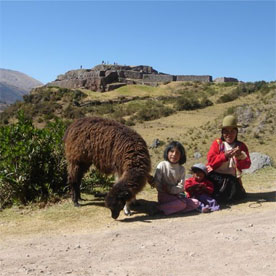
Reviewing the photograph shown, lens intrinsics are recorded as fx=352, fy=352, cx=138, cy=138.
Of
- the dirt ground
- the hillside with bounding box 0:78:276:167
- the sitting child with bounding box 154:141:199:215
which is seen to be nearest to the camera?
the dirt ground

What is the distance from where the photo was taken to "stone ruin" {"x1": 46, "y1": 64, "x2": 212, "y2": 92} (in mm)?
55250

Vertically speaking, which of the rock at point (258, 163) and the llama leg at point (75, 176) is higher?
the rock at point (258, 163)

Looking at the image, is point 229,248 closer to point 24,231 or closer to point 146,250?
point 146,250

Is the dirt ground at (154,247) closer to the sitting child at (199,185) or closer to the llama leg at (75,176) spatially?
the sitting child at (199,185)

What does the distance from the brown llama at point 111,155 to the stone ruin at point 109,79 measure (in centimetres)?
4780

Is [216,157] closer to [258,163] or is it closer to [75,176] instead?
[75,176]

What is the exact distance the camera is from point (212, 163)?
21.7 feet

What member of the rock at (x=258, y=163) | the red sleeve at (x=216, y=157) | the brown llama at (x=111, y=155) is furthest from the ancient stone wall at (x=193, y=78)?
the brown llama at (x=111, y=155)

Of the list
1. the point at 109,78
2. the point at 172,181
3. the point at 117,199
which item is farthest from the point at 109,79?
the point at 117,199

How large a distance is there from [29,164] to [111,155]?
2295mm

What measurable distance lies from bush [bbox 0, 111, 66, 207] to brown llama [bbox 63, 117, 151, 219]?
115cm

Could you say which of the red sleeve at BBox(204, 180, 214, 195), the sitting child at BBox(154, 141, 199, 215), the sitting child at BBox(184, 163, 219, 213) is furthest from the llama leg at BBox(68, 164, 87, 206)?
the red sleeve at BBox(204, 180, 214, 195)

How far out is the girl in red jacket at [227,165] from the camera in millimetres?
6500

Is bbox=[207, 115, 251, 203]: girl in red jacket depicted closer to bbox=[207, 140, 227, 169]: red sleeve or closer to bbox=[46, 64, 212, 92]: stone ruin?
bbox=[207, 140, 227, 169]: red sleeve
